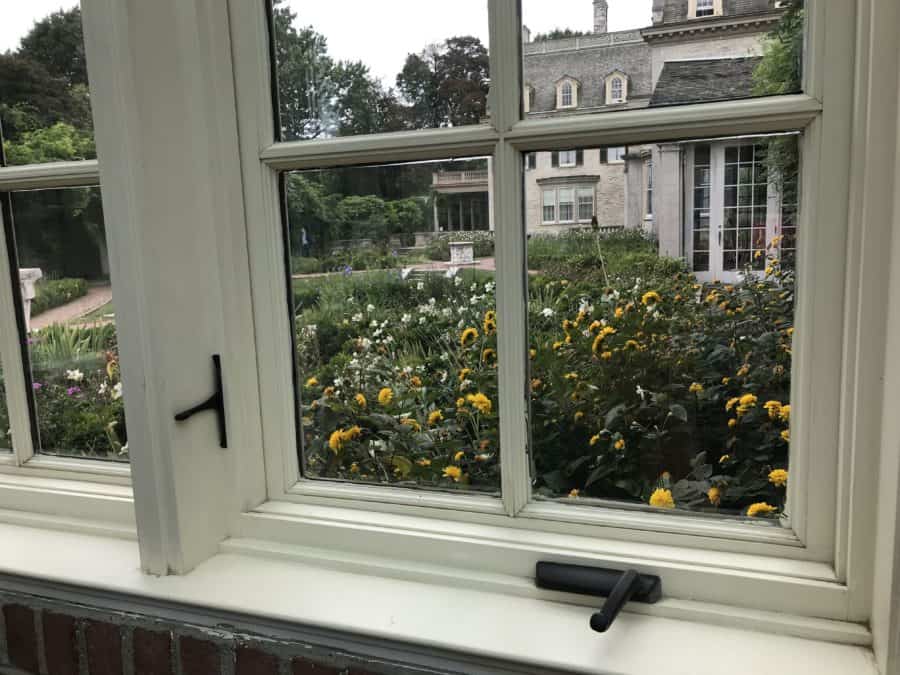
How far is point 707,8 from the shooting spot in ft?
2.68

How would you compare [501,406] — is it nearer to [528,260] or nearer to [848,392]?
[528,260]

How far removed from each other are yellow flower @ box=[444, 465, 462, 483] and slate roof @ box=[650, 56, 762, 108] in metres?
0.57

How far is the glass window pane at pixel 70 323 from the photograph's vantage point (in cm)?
118

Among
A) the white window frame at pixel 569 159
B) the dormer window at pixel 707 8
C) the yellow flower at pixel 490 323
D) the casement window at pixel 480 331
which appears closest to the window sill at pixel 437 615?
the casement window at pixel 480 331

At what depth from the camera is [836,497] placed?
80cm

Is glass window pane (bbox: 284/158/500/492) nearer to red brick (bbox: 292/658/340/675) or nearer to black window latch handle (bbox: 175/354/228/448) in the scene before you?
black window latch handle (bbox: 175/354/228/448)

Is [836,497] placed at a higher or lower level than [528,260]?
lower

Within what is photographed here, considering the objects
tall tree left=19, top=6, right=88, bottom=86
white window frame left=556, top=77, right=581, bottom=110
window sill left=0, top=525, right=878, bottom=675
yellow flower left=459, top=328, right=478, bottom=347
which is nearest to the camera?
window sill left=0, top=525, right=878, bottom=675

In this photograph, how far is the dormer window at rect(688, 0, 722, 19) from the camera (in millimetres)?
815

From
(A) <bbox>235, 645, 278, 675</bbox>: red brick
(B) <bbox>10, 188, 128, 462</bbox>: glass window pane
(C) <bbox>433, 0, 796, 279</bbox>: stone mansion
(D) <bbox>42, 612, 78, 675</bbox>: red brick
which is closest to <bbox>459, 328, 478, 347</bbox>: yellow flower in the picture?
(C) <bbox>433, 0, 796, 279</bbox>: stone mansion

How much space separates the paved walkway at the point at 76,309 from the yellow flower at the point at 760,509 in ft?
3.41

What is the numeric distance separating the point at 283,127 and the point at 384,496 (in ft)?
1.90

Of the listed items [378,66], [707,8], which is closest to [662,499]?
[707,8]

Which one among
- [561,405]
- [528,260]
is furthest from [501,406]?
[528,260]
